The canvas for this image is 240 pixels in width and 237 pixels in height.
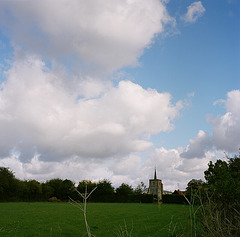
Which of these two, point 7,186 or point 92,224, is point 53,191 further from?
point 92,224

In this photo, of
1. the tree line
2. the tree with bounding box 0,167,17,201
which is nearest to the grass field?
the tree line

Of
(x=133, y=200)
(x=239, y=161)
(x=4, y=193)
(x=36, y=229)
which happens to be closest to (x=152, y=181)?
(x=133, y=200)

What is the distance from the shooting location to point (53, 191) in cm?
5859

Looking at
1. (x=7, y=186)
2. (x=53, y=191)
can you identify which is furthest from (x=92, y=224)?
(x=53, y=191)

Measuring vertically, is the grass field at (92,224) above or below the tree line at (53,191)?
below

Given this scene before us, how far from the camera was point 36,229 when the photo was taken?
39.7ft

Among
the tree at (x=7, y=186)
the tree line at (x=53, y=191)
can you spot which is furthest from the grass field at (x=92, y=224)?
the tree at (x=7, y=186)

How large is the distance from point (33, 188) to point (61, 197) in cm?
762

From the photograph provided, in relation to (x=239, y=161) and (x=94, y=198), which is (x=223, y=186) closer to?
(x=239, y=161)

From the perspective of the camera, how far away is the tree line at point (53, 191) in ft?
168

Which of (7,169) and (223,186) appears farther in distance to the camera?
(7,169)

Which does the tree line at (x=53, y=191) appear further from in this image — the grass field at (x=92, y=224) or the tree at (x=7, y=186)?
the grass field at (x=92, y=224)

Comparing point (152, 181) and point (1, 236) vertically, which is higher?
point (152, 181)

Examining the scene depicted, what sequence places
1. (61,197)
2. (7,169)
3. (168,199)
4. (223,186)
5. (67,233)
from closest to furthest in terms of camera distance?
(223,186), (67,233), (168,199), (7,169), (61,197)
